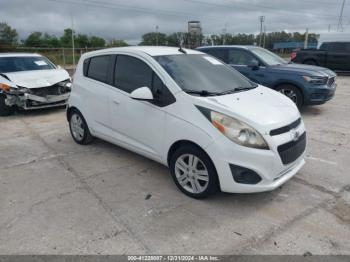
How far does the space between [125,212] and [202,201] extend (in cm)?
87

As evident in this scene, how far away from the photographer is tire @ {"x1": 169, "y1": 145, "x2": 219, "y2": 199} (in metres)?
3.31

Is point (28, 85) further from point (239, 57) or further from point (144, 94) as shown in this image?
point (239, 57)

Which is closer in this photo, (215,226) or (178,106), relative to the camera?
(215,226)

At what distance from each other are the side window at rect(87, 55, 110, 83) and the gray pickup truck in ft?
44.7

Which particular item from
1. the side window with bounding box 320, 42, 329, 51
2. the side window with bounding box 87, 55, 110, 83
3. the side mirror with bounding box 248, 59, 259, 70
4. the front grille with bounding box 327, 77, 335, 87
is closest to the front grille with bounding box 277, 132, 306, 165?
the side window with bounding box 87, 55, 110, 83

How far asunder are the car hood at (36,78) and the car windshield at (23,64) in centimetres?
41

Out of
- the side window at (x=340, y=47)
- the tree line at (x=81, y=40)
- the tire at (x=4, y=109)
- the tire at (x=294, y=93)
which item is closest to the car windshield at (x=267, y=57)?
the tire at (x=294, y=93)

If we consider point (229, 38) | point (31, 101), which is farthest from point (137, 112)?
point (229, 38)

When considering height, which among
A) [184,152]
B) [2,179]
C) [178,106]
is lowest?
[2,179]

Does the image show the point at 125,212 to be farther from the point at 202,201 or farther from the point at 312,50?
the point at 312,50

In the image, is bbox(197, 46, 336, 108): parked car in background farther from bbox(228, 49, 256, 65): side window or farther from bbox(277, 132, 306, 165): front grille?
bbox(277, 132, 306, 165): front grille

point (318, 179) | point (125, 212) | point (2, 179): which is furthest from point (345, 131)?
point (2, 179)

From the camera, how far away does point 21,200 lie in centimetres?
357

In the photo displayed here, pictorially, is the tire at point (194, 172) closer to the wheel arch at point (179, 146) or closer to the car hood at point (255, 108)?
the wheel arch at point (179, 146)
